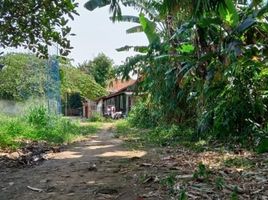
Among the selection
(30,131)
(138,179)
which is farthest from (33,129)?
(138,179)

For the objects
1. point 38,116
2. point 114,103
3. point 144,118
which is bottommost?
point 144,118

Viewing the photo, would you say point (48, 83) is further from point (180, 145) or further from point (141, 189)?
point (141, 189)

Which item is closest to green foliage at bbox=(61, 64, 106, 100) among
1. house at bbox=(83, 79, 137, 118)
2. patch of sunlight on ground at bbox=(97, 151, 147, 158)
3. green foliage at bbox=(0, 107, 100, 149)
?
house at bbox=(83, 79, 137, 118)

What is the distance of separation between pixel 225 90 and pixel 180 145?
61.7 inches

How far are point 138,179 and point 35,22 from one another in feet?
10.8

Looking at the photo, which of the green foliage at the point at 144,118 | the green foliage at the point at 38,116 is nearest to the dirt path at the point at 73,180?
the green foliage at the point at 38,116

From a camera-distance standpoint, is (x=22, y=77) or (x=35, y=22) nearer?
(x=35, y=22)

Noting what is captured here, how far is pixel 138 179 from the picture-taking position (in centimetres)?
480

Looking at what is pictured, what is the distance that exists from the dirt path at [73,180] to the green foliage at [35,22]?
1.82 metres

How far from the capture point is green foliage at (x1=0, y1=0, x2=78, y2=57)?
249 inches

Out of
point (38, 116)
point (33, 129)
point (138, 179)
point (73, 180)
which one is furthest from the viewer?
point (38, 116)

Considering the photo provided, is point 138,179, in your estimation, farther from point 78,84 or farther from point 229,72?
point 78,84

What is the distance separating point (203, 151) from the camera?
7328 millimetres

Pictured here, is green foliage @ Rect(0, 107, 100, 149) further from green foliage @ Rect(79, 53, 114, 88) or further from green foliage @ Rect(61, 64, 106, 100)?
green foliage @ Rect(79, 53, 114, 88)
